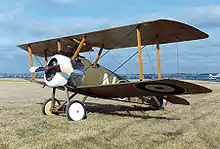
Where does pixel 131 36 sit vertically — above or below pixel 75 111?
above

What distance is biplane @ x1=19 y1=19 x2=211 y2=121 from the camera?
831 centimetres

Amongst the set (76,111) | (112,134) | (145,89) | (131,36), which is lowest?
(112,134)

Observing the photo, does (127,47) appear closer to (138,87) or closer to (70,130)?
(138,87)

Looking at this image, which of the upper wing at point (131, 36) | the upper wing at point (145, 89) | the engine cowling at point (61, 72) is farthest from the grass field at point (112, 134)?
the upper wing at point (131, 36)

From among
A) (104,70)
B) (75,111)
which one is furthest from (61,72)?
(104,70)

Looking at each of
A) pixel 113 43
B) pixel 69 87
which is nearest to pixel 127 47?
pixel 113 43

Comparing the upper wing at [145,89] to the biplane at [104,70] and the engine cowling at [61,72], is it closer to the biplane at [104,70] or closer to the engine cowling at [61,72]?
the biplane at [104,70]

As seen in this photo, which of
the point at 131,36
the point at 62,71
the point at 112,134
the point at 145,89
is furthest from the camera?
the point at 131,36

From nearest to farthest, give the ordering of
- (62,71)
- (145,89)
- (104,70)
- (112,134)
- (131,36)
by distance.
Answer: (112,134) → (145,89) → (62,71) → (131,36) → (104,70)

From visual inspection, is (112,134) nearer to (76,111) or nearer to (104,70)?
(76,111)

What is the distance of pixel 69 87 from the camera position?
9461 millimetres

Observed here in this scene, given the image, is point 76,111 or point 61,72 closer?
point 76,111

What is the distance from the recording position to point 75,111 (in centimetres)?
870

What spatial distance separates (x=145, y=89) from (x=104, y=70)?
7.40 ft
